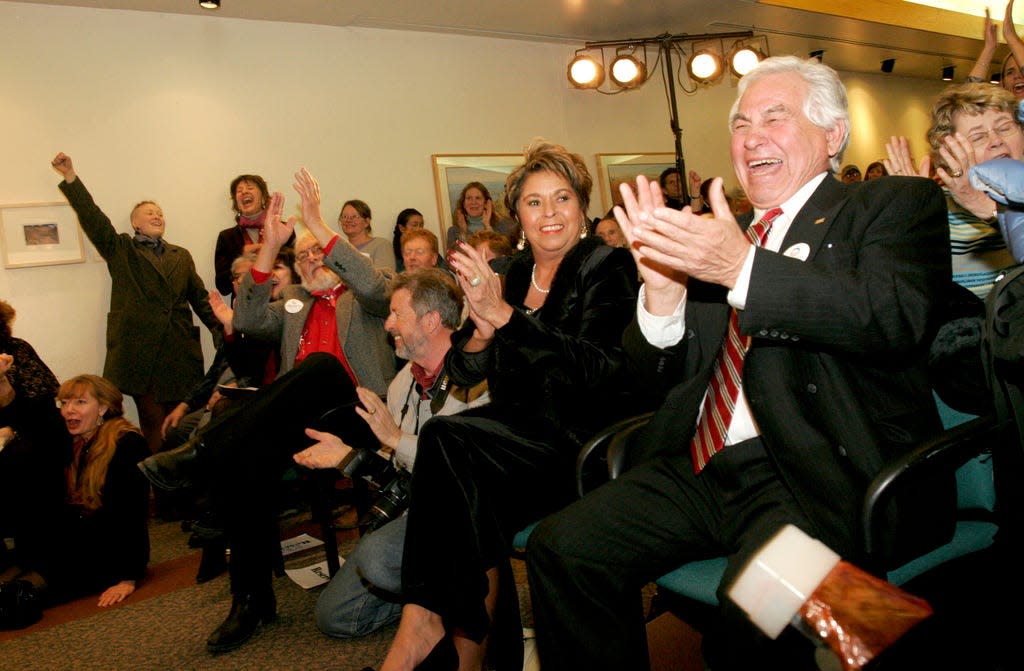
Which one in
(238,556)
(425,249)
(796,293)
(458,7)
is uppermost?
(458,7)

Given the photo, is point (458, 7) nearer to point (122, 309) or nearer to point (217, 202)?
point (217, 202)

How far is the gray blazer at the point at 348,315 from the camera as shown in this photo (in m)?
3.44

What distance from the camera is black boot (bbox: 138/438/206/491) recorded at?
289 cm

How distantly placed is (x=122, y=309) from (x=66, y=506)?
78.8 inches

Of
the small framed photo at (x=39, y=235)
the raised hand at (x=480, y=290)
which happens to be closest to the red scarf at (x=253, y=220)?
the small framed photo at (x=39, y=235)

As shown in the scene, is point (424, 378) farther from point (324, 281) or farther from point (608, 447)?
point (324, 281)

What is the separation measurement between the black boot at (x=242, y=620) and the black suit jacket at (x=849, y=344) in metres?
2.00

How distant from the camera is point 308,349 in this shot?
3631 millimetres

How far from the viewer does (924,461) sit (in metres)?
1.33

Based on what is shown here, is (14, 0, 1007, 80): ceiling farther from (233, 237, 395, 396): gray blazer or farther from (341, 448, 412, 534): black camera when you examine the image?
(341, 448, 412, 534): black camera

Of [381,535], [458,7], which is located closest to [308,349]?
[381,535]

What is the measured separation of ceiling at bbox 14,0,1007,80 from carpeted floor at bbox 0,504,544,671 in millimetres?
4187

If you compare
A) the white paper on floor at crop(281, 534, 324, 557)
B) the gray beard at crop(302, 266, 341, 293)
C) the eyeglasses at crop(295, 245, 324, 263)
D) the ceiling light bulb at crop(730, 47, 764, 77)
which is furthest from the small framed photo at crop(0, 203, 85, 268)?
the ceiling light bulb at crop(730, 47, 764, 77)

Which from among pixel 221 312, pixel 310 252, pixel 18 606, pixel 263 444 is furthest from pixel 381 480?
pixel 221 312
